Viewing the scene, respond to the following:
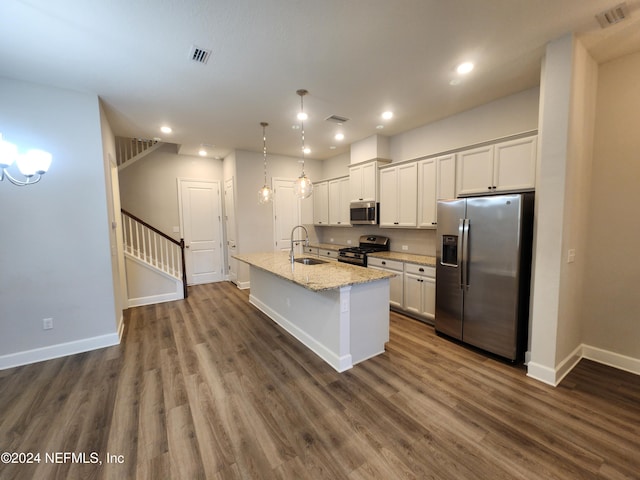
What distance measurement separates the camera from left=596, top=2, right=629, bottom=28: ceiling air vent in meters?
1.91

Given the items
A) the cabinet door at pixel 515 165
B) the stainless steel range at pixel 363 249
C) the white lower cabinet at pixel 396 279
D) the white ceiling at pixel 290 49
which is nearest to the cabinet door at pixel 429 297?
the white lower cabinet at pixel 396 279

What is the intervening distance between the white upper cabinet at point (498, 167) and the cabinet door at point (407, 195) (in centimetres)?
68

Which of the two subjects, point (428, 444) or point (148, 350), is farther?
point (148, 350)

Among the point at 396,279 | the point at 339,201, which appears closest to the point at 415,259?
the point at 396,279

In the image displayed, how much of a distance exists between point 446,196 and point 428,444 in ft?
9.64

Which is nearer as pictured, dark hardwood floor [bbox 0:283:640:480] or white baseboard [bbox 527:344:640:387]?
dark hardwood floor [bbox 0:283:640:480]

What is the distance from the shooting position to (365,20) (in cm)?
198

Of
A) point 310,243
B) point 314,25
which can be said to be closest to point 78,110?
point 314,25

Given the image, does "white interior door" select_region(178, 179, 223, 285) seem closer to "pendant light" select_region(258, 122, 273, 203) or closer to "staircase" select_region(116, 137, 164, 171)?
"staircase" select_region(116, 137, 164, 171)

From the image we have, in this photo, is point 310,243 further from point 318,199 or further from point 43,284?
point 43,284

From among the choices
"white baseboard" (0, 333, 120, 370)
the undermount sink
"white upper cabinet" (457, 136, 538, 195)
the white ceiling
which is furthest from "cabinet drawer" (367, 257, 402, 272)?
"white baseboard" (0, 333, 120, 370)

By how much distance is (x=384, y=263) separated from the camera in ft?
13.9

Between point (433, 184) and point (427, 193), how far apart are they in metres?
0.15

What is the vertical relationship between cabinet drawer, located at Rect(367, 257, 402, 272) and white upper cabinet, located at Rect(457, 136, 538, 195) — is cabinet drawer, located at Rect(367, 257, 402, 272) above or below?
below
